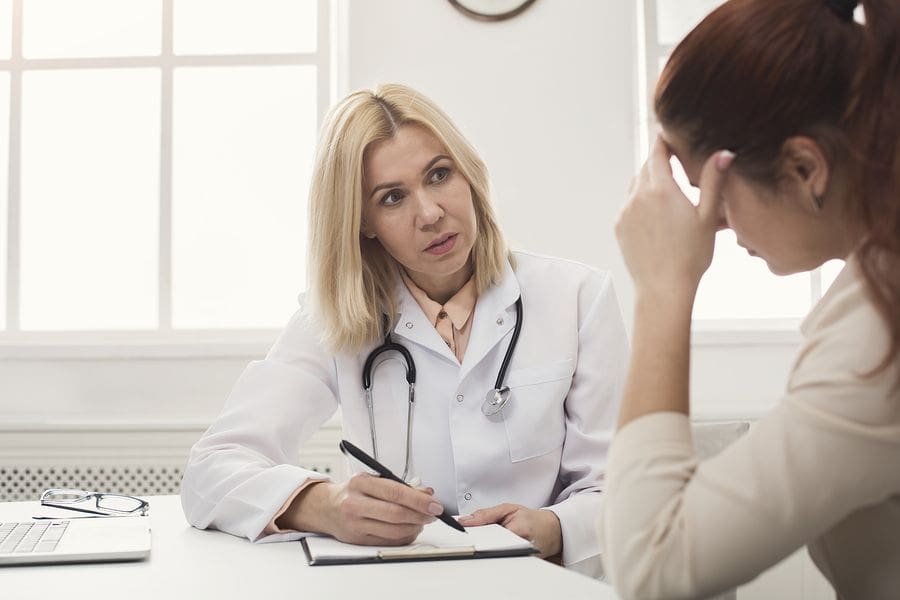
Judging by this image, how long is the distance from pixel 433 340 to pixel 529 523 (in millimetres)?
427

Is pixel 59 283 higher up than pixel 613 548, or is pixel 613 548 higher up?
pixel 59 283

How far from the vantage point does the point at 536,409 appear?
1.62 m

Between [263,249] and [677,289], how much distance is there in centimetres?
230

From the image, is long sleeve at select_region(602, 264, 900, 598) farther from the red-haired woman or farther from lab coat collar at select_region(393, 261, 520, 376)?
lab coat collar at select_region(393, 261, 520, 376)

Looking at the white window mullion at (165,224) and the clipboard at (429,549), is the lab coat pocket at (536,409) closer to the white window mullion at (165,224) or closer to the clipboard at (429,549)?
the clipboard at (429,549)

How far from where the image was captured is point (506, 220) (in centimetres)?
281

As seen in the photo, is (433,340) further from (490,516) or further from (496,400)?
(490,516)

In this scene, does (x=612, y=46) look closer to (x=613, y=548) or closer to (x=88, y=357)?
(x=88, y=357)

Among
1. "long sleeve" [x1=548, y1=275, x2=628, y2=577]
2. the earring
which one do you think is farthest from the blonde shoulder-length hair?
the earring

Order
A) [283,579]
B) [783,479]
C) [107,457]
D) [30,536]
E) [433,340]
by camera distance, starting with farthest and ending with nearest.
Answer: [107,457] < [433,340] < [30,536] < [283,579] < [783,479]

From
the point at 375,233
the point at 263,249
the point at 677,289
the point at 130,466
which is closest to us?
the point at 677,289

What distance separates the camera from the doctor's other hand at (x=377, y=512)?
120cm

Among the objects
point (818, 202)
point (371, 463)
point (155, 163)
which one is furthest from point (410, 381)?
point (155, 163)

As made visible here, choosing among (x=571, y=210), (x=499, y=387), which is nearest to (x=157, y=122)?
(x=571, y=210)
